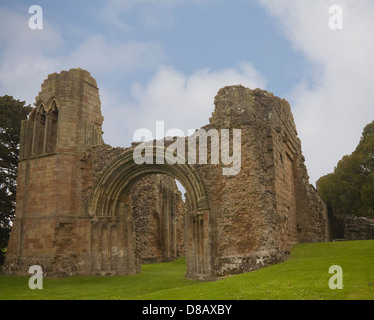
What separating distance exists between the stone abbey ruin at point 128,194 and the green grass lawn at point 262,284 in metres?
0.97

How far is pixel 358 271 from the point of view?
7441mm

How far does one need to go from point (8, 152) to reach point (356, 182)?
2071 centimetres

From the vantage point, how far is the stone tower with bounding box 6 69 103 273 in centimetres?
1334

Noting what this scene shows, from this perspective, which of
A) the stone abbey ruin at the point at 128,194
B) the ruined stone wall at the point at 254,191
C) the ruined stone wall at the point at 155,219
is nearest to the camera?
the ruined stone wall at the point at 254,191

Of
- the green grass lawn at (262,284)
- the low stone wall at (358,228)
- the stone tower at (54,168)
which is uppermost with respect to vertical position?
the stone tower at (54,168)

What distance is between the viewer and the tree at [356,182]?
2319cm

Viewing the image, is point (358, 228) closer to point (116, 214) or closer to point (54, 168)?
point (116, 214)

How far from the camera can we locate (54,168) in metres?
13.8

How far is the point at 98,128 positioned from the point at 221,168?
6.10m

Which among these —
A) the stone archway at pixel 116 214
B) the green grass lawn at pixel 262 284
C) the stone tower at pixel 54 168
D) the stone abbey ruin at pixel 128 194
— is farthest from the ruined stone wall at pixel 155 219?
the green grass lawn at pixel 262 284

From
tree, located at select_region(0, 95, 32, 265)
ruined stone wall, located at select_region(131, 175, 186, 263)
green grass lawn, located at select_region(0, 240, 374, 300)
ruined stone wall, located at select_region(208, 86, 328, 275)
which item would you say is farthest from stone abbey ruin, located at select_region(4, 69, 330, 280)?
ruined stone wall, located at select_region(131, 175, 186, 263)

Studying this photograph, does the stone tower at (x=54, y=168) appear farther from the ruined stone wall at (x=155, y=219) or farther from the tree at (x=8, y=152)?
the ruined stone wall at (x=155, y=219)

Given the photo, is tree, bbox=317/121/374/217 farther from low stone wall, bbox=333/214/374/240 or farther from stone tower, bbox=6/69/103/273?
stone tower, bbox=6/69/103/273
